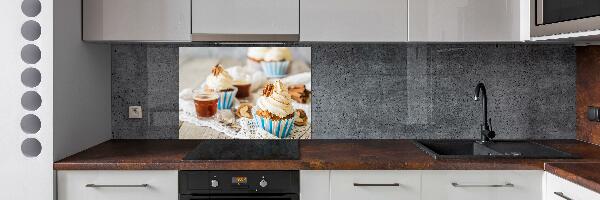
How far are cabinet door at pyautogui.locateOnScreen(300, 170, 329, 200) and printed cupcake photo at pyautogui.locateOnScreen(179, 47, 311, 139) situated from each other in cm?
70

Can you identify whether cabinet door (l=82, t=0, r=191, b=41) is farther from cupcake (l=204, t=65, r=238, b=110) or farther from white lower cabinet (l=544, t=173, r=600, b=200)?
white lower cabinet (l=544, t=173, r=600, b=200)

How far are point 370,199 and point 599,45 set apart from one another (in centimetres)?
139

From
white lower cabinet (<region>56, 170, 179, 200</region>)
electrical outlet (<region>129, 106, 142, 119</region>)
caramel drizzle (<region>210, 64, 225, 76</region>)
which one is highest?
caramel drizzle (<region>210, 64, 225, 76</region>)

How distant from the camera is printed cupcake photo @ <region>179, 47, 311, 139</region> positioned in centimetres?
298

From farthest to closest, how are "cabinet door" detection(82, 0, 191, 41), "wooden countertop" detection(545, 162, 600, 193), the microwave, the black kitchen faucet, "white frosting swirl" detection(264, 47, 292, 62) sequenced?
1. "white frosting swirl" detection(264, 47, 292, 62)
2. the black kitchen faucet
3. "cabinet door" detection(82, 0, 191, 41)
4. the microwave
5. "wooden countertop" detection(545, 162, 600, 193)

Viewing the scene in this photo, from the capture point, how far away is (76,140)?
2.55 meters

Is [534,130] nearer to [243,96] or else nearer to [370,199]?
[370,199]

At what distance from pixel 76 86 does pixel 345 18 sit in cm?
123

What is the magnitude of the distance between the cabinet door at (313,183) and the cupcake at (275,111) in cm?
70

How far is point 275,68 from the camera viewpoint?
2990mm
